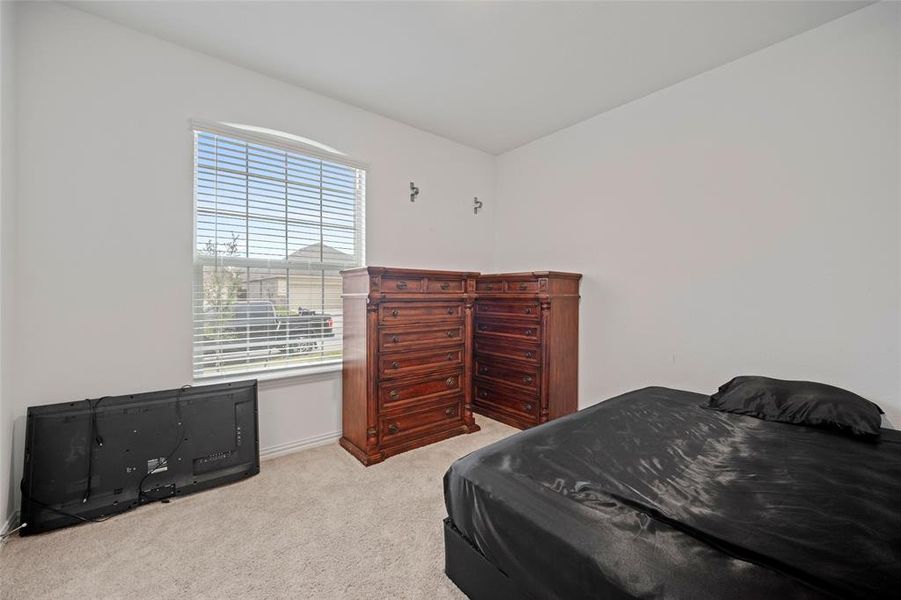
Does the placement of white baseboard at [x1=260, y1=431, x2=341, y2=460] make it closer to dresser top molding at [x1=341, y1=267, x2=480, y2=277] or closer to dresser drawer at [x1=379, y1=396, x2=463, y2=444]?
dresser drawer at [x1=379, y1=396, x2=463, y2=444]

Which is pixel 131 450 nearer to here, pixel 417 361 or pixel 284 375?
pixel 284 375

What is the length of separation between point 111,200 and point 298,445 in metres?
1.97

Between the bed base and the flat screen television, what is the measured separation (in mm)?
1569

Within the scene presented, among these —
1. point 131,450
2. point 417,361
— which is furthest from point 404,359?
point 131,450

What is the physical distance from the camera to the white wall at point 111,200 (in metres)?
1.91

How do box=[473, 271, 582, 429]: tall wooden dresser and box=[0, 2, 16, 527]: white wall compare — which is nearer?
box=[0, 2, 16, 527]: white wall

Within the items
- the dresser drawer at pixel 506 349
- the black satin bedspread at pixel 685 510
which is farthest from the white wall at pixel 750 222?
the black satin bedspread at pixel 685 510

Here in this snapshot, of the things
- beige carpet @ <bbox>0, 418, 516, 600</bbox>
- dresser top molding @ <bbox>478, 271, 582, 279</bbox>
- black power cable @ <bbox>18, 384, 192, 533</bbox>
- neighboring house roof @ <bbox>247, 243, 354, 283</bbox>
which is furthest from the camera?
dresser top molding @ <bbox>478, 271, 582, 279</bbox>

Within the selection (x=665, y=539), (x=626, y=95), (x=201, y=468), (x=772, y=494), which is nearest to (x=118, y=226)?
(x=201, y=468)

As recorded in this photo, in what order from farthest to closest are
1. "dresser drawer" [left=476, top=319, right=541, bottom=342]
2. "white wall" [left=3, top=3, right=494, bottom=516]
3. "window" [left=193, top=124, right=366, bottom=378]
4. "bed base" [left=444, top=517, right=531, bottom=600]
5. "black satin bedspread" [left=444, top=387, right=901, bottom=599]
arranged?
"dresser drawer" [left=476, top=319, right=541, bottom=342] → "window" [left=193, top=124, right=366, bottom=378] → "white wall" [left=3, top=3, right=494, bottom=516] → "bed base" [left=444, top=517, right=531, bottom=600] → "black satin bedspread" [left=444, top=387, right=901, bottom=599]

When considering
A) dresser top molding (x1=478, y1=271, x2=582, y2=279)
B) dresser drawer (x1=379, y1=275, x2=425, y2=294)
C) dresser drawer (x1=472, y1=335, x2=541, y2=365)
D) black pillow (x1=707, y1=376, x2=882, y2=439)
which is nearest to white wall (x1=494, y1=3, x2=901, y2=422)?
dresser top molding (x1=478, y1=271, x2=582, y2=279)

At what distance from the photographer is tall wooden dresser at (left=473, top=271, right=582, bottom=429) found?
9.89 feet

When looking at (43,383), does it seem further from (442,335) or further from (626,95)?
(626,95)

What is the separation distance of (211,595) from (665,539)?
165 cm
